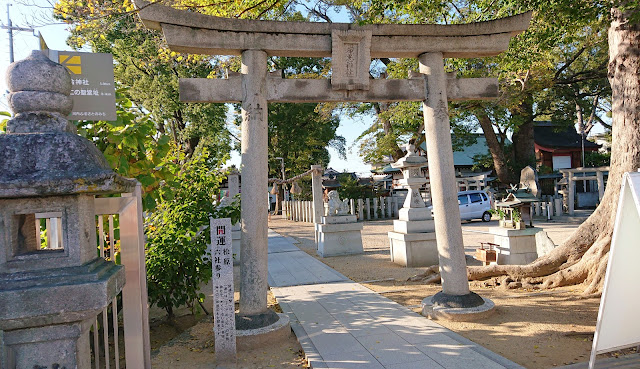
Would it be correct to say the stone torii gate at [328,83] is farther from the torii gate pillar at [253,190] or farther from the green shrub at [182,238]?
the green shrub at [182,238]

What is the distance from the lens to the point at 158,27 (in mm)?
4652

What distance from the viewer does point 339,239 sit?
38.8ft

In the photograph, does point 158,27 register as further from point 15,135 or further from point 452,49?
point 452,49

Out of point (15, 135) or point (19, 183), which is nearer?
point (19, 183)

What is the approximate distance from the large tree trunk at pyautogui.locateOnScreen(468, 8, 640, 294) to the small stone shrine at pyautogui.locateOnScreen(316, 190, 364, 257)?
5.97 meters

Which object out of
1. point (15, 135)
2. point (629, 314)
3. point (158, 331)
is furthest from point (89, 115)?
point (629, 314)

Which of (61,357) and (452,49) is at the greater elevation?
(452,49)

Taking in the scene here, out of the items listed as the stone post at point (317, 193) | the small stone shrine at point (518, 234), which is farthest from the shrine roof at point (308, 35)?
the stone post at point (317, 193)

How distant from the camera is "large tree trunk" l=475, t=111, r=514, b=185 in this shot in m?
21.4

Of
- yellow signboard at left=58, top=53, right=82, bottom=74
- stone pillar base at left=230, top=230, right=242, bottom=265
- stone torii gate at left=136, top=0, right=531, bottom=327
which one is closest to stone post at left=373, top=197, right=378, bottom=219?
stone pillar base at left=230, top=230, right=242, bottom=265

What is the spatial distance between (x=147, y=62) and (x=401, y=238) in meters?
15.9

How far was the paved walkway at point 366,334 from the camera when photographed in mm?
3916

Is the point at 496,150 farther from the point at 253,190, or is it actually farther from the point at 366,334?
the point at 253,190

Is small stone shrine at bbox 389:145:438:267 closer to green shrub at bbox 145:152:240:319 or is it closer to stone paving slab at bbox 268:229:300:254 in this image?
stone paving slab at bbox 268:229:300:254
